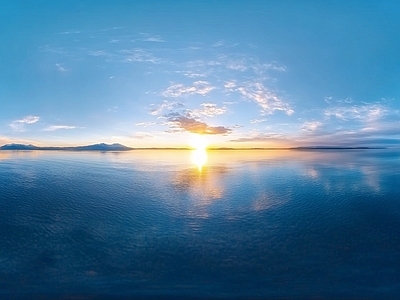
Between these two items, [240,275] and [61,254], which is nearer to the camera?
[240,275]

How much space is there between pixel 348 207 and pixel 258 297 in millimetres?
18653

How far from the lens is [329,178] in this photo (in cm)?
3916

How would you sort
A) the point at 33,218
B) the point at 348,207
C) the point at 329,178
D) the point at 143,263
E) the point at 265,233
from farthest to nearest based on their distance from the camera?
the point at 329,178 → the point at 348,207 → the point at 33,218 → the point at 265,233 → the point at 143,263

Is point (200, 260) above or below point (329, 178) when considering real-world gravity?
below

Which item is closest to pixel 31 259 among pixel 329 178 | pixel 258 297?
pixel 258 297

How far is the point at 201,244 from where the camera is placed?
53.1 feet

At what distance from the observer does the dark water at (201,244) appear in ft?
37.3

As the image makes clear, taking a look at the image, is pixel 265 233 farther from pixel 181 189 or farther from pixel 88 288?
pixel 181 189

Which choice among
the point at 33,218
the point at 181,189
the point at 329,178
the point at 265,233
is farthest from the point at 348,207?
the point at 33,218

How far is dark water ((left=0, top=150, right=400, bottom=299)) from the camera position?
11.4 m

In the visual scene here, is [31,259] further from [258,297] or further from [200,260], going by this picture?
[258,297]

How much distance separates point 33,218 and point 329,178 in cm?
4132

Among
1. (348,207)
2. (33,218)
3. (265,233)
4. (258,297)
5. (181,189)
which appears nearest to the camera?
(258,297)

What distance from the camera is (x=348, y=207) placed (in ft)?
79.2
